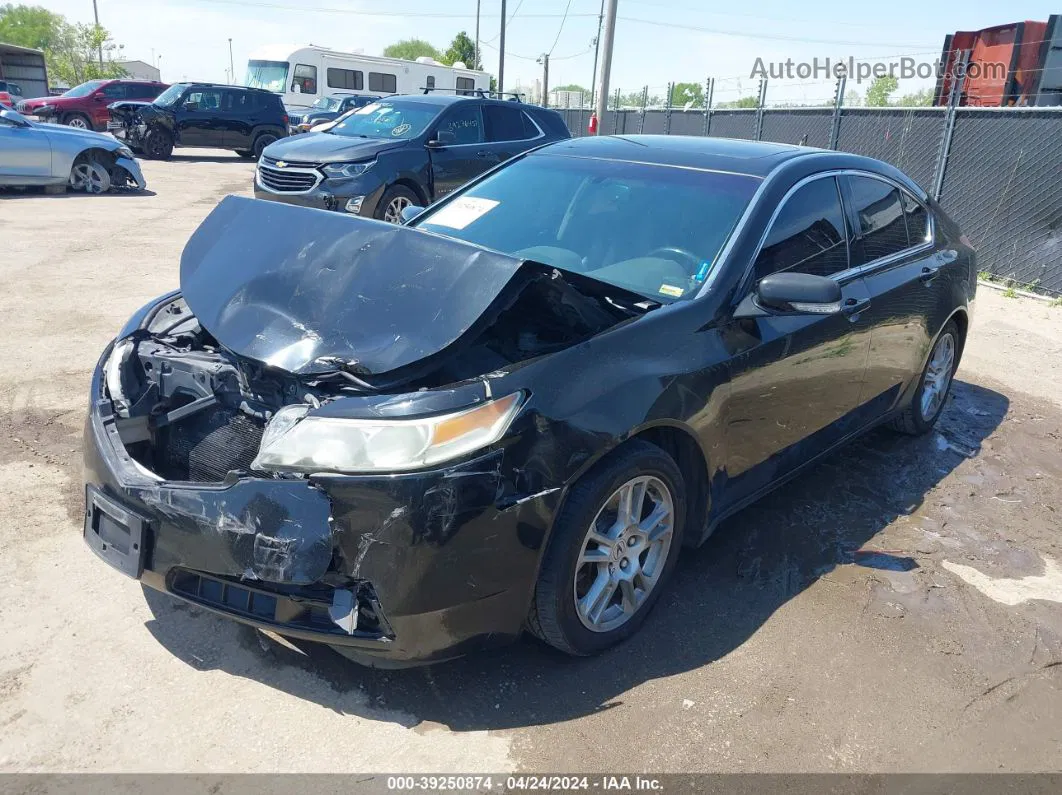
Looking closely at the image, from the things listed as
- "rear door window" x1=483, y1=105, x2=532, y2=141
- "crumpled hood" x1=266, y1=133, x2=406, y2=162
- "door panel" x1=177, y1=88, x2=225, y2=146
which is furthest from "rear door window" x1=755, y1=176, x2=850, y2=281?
"door panel" x1=177, y1=88, x2=225, y2=146

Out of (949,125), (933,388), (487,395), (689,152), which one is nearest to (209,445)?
(487,395)

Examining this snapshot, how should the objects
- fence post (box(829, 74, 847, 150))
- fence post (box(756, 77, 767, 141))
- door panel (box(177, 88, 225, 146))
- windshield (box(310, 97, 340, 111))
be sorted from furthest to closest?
windshield (box(310, 97, 340, 111)), door panel (box(177, 88, 225, 146)), fence post (box(756, 77, 767, 141)), fence post (box(829, 74, 847, 150))

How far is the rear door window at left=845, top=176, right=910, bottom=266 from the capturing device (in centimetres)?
409

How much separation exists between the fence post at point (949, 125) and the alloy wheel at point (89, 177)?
12.9 meters

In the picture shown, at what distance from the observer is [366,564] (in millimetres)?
2318

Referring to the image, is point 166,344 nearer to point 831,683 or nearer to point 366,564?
point 366,564

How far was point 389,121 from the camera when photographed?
35.6 feet

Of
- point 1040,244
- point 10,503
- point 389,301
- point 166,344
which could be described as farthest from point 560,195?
point 1040,244

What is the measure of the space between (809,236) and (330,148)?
7.60m

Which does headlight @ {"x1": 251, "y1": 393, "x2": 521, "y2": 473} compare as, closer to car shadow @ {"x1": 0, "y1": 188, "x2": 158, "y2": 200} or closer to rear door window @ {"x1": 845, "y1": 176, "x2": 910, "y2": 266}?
rear door window @ {"x1": 845, "y1": 176, "x2": 910, "y2": 266}

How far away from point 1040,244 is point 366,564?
1038 cm

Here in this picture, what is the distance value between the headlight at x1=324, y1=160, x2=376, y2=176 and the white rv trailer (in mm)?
19511

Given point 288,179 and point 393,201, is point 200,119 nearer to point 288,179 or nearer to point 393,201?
point 288,179

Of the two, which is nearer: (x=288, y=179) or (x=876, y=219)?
(x=876, y=219)
